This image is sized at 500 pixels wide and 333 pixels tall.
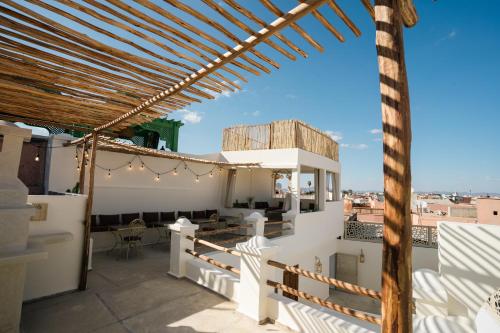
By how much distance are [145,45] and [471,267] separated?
186 inches

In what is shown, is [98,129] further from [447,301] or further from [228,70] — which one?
[447,301]

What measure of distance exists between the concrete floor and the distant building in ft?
75.5

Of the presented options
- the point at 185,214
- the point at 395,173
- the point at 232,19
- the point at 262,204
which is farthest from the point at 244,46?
the point at 262,204

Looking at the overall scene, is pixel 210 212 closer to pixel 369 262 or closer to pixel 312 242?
pixel 312 242

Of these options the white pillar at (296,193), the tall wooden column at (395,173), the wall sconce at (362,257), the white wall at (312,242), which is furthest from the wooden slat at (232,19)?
the wall sconce at (362,257)

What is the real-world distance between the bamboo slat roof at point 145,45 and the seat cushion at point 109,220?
19.9 feet

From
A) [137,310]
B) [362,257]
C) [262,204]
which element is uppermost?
[262,204]

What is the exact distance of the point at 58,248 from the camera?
514 cm

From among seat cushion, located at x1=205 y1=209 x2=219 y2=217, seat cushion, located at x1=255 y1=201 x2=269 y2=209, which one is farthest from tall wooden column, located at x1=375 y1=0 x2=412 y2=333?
seat cushion, located at x1=255 y1=201 x2=269 y2=209

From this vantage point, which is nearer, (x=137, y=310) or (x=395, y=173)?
(x=395, y=173)

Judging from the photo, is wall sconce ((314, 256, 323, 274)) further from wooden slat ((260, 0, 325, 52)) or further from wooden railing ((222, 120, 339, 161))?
wooden slat ((260, 0, 325, 52))

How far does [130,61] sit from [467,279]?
16.1 ft

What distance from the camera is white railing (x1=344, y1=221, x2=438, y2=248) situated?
12.9 metres

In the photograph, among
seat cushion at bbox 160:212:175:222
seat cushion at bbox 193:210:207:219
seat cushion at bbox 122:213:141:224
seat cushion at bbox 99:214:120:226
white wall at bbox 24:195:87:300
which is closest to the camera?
white wall at bbox 24:195:87:300
